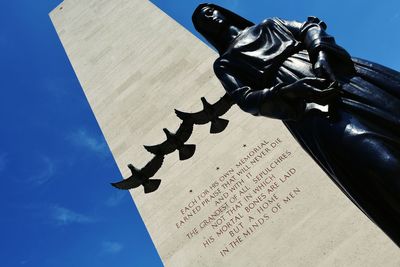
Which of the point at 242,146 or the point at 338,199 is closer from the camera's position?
the point at 338,199

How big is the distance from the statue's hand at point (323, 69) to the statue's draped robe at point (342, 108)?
0.13 m

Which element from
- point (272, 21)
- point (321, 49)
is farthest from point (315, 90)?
point (272, 21)

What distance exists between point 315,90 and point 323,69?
250mm

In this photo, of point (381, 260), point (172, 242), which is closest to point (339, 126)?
point (381, 260)

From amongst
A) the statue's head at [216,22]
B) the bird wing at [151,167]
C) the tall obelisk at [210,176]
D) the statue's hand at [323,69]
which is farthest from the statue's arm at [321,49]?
the tall obelisk at [210,176]

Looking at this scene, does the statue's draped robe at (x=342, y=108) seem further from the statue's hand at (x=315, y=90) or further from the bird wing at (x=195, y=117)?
the bird wing at (x=195, y=117)

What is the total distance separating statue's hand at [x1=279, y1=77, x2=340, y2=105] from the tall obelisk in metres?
3.65

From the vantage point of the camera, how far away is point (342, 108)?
2672 millimetres

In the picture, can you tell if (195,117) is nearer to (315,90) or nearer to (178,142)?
(178,142)

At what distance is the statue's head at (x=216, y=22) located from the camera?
3.63 m

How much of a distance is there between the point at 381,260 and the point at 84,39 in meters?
9.43

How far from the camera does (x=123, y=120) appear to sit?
9.58m

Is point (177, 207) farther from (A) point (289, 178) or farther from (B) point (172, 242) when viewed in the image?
(A) point (289, 178)

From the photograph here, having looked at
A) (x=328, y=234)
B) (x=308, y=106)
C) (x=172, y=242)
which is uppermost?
(x=308, y=106)
